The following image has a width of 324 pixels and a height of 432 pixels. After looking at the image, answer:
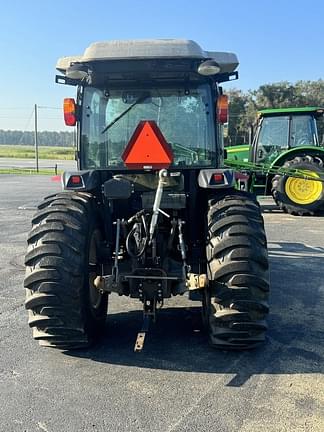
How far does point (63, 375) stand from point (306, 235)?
7091mm

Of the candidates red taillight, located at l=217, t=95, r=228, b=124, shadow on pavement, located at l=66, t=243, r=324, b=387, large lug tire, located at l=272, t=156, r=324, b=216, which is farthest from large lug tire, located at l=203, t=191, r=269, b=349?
large lug tire, located at l=272, t=156, r=324, b=216

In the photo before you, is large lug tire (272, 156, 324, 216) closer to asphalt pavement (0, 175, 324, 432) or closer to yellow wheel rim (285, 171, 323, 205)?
yellow wheel rim (285, 171, 323, 205)

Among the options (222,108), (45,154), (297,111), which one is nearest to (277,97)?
(297,111)

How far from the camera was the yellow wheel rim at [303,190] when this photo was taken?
1260 cm

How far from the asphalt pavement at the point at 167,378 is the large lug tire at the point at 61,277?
0.72 ft

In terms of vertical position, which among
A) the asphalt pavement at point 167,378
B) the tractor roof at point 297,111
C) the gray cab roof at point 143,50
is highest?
the tractor roof at point 297,111

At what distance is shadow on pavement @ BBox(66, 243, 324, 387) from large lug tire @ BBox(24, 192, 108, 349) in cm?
25

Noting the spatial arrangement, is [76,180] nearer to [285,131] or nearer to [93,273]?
[93,273]

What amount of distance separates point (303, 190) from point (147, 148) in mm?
9386

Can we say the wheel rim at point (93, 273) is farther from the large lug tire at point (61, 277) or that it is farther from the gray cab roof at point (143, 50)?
the gray cab roof at point (143, 50)

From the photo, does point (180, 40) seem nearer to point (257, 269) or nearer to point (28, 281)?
point (257, 269)

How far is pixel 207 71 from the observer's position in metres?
4.07

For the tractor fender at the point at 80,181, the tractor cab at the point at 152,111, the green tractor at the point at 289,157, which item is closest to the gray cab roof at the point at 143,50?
the tractor cab at the point at 152,111

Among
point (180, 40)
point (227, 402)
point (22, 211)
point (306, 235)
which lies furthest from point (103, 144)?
point (22, 211)
